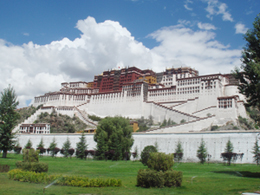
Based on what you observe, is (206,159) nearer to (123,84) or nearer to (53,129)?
(53,129)

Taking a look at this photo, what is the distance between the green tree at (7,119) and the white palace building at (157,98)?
96.3ft

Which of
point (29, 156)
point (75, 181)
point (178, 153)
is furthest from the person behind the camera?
point (178, 153)

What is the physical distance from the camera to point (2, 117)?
3597 centimetres

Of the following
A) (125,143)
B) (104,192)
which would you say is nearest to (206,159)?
(125,143)

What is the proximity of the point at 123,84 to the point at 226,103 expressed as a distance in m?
40.6

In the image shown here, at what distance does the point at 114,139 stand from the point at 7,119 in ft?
49.3

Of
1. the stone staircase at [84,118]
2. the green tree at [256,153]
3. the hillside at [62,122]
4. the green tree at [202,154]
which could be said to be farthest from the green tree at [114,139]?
the stone staircase at [84,118]

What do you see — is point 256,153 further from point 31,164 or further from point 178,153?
point 31,164

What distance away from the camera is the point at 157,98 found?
90688 millimetres

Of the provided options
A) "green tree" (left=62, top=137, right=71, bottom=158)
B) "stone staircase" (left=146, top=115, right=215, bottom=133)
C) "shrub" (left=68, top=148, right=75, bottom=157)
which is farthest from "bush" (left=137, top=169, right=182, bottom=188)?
"stone staircase" (left=146, top=115, right=215, bottom=133)

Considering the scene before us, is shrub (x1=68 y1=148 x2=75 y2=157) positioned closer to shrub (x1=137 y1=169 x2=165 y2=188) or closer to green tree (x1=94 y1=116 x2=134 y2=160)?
green tree (x1=94 y1=116 x2=134 y2=160)

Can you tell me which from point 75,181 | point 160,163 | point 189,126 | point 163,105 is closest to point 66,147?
point 189,126

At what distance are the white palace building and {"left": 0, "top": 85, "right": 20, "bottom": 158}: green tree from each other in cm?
2935

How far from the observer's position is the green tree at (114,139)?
129ft
